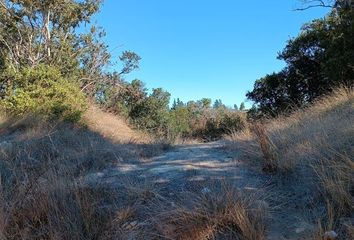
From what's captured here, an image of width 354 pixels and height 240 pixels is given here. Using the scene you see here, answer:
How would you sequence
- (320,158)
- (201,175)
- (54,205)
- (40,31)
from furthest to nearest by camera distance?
1. (40,31)
2. (201,175)
3. (320,158)
4. (54,205)

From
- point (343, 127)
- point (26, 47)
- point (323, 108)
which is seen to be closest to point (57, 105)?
point (26, 47)

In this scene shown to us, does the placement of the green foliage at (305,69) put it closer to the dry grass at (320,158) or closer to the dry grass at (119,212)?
the dry grass at (320,158)

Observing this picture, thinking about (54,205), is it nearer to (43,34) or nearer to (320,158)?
(320,158)

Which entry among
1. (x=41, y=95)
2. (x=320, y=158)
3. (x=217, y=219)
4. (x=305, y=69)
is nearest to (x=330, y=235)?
(x=217, y=219)

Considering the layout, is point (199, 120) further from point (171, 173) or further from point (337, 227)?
point (337, 227)

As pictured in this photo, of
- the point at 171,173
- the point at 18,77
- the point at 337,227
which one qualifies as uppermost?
the point at 18,77

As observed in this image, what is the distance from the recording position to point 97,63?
18438 millimetres

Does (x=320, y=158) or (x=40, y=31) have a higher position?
(x=40, y=31)

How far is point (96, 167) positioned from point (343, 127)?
322 cm

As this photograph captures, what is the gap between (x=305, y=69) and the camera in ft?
50.3

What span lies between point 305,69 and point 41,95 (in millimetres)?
9557

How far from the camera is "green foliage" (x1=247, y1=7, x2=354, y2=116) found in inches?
498

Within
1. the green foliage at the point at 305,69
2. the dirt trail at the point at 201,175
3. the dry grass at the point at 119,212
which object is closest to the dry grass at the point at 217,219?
the dry grass at the point at 119,212

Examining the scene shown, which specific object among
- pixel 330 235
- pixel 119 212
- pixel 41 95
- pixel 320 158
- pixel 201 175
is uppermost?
pixel 41 95
